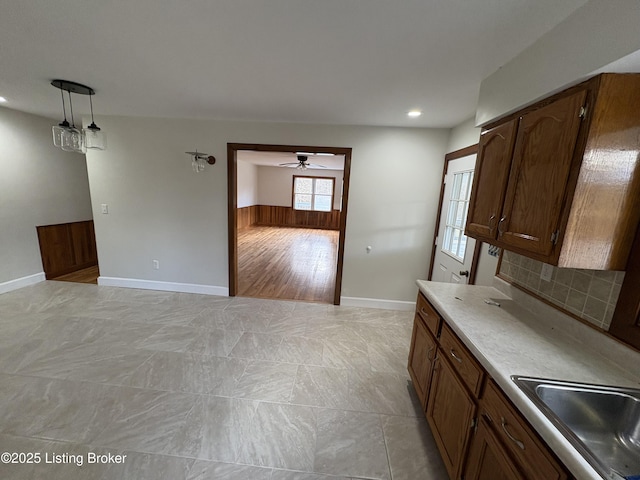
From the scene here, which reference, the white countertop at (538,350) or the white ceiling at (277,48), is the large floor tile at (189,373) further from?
the white ceiling at (277,48)

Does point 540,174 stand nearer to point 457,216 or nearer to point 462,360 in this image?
point 462,360

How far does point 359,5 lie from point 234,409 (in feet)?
8.19

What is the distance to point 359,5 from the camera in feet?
3.77

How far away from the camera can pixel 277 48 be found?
60.2 inches

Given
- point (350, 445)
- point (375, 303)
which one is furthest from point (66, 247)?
point (350, 445)

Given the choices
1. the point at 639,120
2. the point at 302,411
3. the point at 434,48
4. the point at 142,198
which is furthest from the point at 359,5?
the point at 142,198

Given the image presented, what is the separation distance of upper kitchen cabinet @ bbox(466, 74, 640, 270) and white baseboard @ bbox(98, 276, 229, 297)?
3.55 m

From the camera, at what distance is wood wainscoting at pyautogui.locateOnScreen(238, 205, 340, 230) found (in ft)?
32.6

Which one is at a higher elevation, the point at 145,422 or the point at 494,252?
the point at 494,252

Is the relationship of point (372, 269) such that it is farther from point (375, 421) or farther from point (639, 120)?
point (639, 120)

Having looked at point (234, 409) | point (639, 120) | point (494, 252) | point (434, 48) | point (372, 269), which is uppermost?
point (434, 48)

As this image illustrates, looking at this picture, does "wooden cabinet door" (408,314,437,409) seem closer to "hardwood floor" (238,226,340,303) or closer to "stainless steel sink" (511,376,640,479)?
"stainless steel sink" (511,376,640,479)

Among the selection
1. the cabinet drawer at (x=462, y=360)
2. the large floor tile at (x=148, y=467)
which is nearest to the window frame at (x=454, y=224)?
the cabinet drawer at (x=462, y=360)
